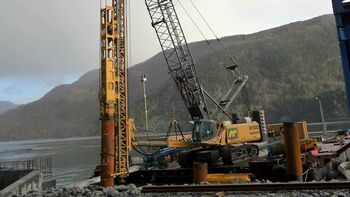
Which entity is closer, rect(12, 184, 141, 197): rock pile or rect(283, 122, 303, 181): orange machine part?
rect(12, 184, 141, 197): rock pile

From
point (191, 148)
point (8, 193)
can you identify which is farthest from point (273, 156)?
point (8, 193)

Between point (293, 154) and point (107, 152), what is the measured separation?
31.7 ft

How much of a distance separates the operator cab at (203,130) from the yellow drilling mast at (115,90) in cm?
443

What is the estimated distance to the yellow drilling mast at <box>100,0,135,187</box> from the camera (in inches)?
812

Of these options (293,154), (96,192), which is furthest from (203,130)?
(96,192)

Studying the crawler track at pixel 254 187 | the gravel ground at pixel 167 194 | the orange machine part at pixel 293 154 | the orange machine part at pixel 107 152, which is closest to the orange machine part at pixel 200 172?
the orange machine part at pixel 293 154

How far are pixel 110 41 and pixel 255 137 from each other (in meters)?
13.3

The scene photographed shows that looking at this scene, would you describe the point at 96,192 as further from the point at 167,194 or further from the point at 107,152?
the point at 107,152

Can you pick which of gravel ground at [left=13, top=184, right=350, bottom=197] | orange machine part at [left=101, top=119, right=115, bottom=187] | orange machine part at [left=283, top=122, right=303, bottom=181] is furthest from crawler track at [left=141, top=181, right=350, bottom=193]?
orange machine part at [left=101, top=119, right=115, bottom=187]

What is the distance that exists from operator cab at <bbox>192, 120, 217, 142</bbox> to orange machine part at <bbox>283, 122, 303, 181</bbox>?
919cm

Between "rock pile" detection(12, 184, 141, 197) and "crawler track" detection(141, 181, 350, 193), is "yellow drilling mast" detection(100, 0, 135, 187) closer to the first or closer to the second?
"rock pile" detection(12, 184, 141, 197)

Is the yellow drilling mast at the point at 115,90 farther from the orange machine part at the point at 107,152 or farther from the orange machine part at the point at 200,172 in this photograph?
the orange machine part at the point at 200,172

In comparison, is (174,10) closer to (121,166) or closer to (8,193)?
(121,166)

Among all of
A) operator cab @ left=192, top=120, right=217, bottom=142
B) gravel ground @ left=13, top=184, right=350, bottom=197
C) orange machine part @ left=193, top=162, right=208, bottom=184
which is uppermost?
operator cab @ left=192, top=120, right=217, bottom=142
